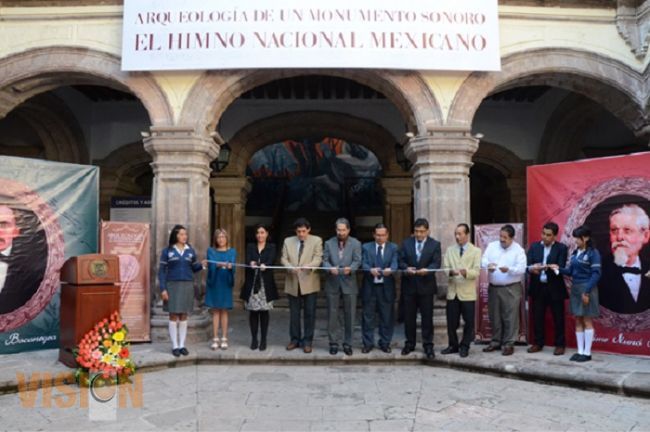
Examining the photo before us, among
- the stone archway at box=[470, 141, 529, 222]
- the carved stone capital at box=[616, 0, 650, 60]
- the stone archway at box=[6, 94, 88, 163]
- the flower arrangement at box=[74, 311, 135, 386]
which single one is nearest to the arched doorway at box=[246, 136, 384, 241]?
the stone archway at box=[470, 141, 529, 222]

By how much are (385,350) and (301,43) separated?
12.5ft

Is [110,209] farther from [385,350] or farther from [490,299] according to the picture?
[490,299]

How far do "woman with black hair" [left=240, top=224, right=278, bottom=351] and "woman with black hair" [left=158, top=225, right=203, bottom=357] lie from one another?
0.62m

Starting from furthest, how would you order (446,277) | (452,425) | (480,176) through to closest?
(480,176) → (446,277) → (452,425)

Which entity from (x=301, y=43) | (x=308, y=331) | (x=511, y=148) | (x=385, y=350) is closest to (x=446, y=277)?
(x=385, y=350)

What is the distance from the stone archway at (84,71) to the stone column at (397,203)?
5045 mm

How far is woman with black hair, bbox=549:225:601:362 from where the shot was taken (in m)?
5.25

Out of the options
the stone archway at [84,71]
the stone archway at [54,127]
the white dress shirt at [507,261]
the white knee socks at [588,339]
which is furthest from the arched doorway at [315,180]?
the white knee socks at [588,339]

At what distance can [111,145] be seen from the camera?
33.2ft

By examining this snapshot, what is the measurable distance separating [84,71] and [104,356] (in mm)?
3859

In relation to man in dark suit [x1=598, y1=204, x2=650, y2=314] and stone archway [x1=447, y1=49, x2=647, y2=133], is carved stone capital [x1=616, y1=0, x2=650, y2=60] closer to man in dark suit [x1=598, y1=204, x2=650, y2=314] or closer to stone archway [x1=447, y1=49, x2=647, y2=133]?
stone archway [x1=447, y1=49, x2=647, y2=133]

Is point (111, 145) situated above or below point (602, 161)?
above

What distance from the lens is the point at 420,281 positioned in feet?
18.2

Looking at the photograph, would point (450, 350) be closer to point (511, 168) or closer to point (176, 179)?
point (176, 179)
